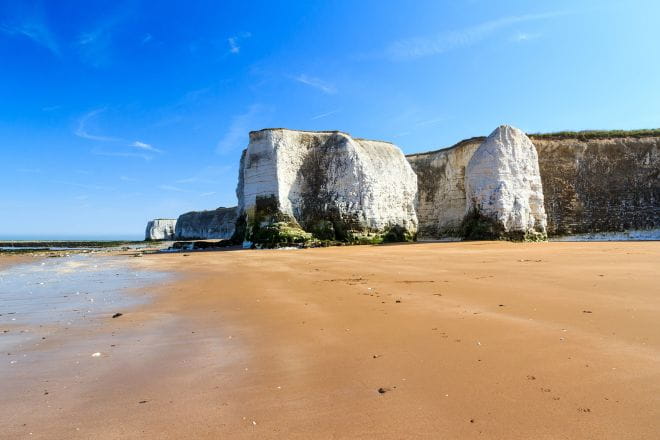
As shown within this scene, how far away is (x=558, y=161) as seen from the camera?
2909 cm

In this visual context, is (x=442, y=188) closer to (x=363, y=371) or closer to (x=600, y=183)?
(x=600, y=183)

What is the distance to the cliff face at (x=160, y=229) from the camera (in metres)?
79.4

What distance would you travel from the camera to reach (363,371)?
113 inches

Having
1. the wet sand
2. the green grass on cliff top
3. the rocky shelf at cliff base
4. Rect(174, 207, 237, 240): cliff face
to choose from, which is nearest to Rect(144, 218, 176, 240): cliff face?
Rect(174, 207, 237, 240): cliff face

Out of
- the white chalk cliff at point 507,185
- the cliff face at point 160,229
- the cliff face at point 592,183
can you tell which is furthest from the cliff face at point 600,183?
the cliff face at point 160,229

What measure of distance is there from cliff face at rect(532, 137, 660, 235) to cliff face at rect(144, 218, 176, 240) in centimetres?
6951

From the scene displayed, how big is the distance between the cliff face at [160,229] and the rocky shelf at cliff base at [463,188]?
56.6 metres

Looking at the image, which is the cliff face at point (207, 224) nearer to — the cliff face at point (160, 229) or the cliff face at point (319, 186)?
the cliff face at point (160, 229)

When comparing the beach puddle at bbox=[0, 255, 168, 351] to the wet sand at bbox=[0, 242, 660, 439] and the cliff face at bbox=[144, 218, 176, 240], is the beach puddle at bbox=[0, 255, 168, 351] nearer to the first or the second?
the wet sand at bbox=[0, 242, 660, 439]

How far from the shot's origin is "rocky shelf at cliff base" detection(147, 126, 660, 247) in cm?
2452

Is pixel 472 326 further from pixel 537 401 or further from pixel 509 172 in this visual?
pixel 509 172

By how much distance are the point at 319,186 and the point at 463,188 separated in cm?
1177

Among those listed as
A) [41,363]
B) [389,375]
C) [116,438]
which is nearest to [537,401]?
[389,375]

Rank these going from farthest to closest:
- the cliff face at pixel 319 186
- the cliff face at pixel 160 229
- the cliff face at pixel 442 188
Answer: the cliff face at pixel 160 229
the cliff face at pixel 442 188
the cliff face at pixel 319 186
